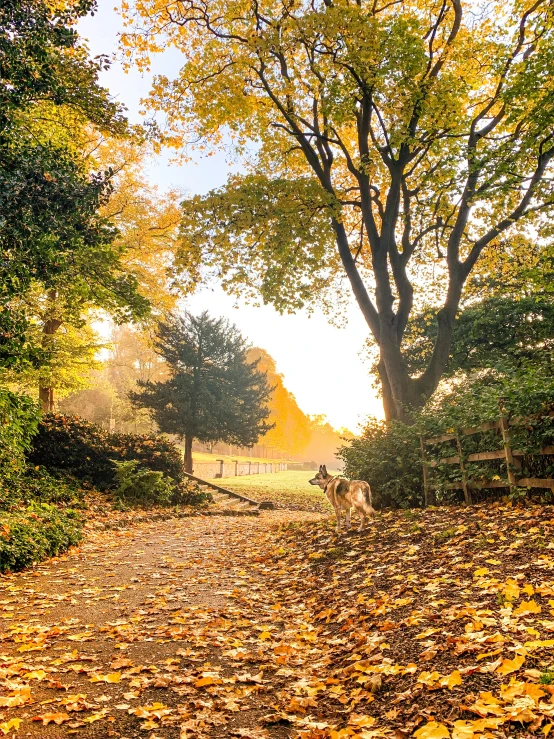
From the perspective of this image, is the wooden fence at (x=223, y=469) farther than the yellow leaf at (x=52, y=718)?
Yes

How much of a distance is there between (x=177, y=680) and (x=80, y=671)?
911 millimetres

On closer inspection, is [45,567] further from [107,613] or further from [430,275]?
[430,275]

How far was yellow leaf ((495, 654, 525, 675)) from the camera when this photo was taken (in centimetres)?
315

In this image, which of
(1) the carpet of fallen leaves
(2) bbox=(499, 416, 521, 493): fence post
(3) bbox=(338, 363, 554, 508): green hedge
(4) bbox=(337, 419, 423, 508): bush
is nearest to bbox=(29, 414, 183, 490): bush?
(3) bbox=(338, 363, 554, 508): green hedge

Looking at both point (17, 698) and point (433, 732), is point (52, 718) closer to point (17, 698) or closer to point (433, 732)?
point (17, 698)

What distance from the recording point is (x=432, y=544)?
23.4 ft

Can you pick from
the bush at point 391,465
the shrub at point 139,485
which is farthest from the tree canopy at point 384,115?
the shrub at point 139,485

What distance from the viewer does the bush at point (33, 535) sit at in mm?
7746

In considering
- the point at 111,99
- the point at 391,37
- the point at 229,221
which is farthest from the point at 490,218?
the point at 111,99

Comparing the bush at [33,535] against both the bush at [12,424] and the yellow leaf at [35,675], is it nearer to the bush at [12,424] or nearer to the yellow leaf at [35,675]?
the bush at [12,424]

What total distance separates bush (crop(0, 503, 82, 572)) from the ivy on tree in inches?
716

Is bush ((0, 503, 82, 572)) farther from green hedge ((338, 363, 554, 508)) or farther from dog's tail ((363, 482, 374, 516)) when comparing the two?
green hedge ((338, 363, 554, 508))

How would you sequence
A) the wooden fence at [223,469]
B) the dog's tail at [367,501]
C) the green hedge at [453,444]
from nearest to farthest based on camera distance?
the green hedge at [453,444]
the dog's tail at [367,501]
the wooden fence at [223,469]

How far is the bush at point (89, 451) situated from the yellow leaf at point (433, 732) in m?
15.4
